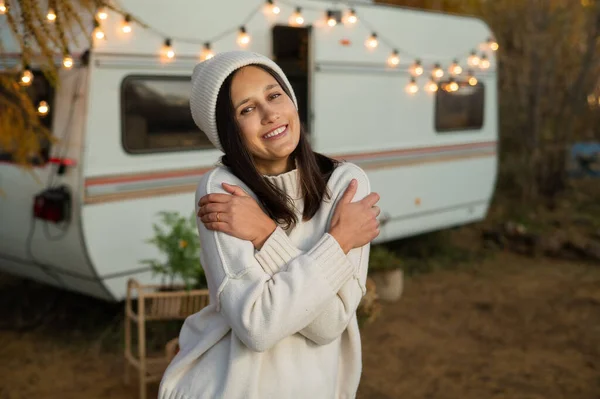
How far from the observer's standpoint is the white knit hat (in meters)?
1.83

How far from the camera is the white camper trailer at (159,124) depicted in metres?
4.96

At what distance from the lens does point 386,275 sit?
671cm

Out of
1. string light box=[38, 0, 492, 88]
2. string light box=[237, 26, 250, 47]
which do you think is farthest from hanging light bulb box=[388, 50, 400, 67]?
string light box=[237, 26, 250, 47]

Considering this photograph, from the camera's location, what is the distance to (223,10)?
18.6 ft

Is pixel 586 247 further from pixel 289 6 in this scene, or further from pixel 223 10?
pixel 223 10

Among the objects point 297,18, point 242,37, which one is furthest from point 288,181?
point 297,18

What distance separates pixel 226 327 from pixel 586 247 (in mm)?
7466

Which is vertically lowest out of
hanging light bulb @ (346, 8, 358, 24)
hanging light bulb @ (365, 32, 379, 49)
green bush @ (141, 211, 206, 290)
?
green bush @ (141, 211, 206, 290)

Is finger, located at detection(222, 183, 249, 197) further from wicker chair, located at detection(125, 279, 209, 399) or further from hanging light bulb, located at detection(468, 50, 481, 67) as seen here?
hanging light bulb, located at detection(468, 50, 481, 67)

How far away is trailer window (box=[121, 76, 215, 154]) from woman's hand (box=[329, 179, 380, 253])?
3.50 metres

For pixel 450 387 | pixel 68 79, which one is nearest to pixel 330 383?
pixel 450 387

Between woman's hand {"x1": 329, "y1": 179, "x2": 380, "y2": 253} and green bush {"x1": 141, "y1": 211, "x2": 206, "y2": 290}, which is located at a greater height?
woman's hand {"x1": 329, "y1": 179, "x2": 380, "y2": 253}

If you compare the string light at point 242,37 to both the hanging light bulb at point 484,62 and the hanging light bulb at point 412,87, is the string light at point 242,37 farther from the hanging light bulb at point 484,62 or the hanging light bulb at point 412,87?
the hanging light bulb at point 484,62

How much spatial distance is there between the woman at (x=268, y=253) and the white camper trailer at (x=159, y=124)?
128 inches
